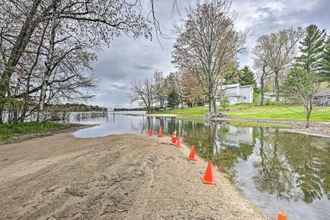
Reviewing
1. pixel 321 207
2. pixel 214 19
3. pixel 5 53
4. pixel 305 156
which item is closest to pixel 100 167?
pixel 321 207

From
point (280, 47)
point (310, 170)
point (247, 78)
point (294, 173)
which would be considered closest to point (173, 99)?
point (247, 78)

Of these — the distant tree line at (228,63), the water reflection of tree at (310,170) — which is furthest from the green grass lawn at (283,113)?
the water reflection of tree at (310,170)

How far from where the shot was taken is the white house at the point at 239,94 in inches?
2500

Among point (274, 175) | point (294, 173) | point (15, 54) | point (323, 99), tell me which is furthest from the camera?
point (323, 99)

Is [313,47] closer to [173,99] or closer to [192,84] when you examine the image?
[192,84]

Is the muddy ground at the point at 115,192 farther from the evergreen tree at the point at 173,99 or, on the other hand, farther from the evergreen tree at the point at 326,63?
the evergreen tree at the point at 173,99

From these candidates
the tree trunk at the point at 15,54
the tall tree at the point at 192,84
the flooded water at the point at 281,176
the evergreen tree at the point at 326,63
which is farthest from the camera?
the evergreen tree at the point at 326,63

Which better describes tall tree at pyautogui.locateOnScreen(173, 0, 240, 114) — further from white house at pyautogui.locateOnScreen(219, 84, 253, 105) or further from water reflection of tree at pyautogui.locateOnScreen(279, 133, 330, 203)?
white house at pyautogui.locateOnScreen(219, 84, 253, 105)

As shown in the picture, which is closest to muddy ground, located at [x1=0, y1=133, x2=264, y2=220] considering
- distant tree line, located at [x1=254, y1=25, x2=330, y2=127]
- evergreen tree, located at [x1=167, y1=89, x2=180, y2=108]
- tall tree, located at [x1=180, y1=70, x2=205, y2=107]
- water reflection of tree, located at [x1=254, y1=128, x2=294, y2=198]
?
water reflection of tree, located at [x1=254, y1=128, x2=294, y2=198]

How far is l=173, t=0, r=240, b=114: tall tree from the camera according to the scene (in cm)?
2883

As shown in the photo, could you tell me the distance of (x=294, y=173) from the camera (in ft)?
22.3

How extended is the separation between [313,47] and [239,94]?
808 inches

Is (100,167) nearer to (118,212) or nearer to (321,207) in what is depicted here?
(118,212)

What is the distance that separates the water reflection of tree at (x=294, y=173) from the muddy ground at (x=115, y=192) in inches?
45.6
